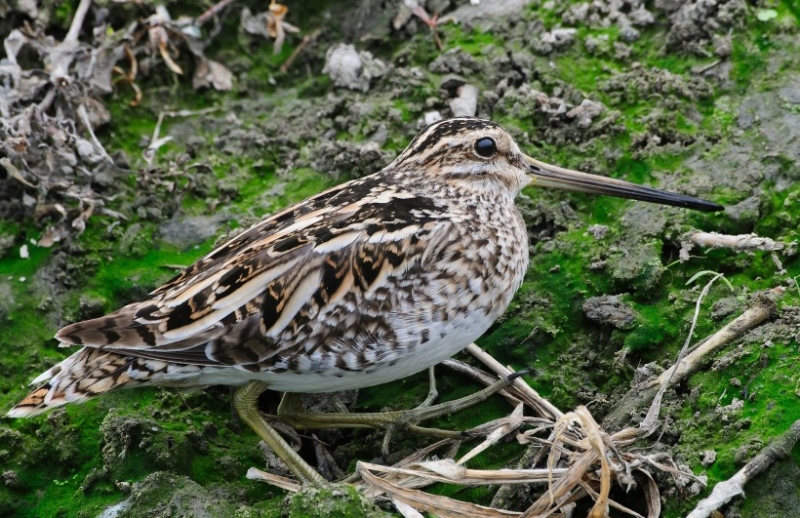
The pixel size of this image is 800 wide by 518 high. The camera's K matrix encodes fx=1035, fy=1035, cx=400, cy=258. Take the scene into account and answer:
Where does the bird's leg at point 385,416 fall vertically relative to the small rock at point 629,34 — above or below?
below

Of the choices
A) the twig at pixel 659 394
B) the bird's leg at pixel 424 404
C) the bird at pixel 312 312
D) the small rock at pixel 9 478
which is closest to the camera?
the twig at pixel 659 394

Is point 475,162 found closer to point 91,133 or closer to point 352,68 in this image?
point 352,68

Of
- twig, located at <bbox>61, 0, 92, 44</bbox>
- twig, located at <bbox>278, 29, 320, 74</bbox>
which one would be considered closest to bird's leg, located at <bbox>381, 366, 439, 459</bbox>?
twig, located at <bbox>278, 29, 320, 74</bbox>

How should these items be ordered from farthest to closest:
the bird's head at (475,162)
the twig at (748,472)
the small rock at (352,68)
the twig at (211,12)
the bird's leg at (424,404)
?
the twig at (211,12), the small rock at (352,68), the bird's head at (475,162), the bird's leg at (424,404), the twig at (748,472)

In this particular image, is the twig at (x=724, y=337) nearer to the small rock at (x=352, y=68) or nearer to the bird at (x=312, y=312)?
the bird at (x=312, y=312)

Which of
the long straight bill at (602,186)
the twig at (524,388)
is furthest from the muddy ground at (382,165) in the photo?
the long straight bill at (602,186)

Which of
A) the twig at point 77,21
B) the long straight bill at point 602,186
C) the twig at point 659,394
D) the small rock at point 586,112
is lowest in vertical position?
the twig at point 659,394

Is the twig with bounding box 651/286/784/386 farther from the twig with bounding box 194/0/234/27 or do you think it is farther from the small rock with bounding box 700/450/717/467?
the twig with bounding box 194/0/234/27

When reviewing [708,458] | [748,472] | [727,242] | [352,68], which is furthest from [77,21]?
[748,472]
